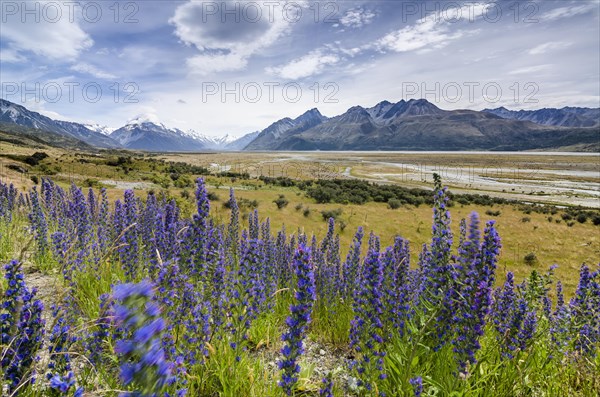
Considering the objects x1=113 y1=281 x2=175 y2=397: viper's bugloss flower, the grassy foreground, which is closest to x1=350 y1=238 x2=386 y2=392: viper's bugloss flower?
the grassy foreground

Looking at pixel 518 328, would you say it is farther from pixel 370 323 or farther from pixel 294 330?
pixel 294 330

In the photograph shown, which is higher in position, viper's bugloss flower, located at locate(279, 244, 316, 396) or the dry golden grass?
viper's bugloss flower, located at locate(279, 244, 316, 396)

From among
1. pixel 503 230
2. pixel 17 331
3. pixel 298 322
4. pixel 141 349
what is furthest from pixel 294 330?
pixel 503 230

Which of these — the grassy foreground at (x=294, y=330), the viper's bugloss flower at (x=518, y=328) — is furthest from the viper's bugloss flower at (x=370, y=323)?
the viper's bugloss flower at (x=518, y=328)

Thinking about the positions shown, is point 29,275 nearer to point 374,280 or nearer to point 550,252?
point 374,280

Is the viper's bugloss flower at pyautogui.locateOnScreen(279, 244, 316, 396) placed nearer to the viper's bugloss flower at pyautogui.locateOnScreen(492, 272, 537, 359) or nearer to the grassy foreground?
the grassy foreground

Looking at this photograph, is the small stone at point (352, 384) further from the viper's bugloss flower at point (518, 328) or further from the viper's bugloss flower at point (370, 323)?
the viper's bugloss flower at point (518, 328)

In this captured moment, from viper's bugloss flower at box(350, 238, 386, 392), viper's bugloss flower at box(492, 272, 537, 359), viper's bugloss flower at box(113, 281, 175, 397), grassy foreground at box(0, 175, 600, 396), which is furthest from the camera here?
viper's bugloss flower at box(492, 272, 537, 359)

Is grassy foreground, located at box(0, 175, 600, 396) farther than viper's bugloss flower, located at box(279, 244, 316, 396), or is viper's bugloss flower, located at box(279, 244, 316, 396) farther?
viper's bugloss flower, located at box(279, 244, 316, 396)

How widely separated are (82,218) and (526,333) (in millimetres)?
8529

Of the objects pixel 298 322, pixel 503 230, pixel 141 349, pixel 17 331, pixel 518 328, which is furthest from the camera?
pixel 503 230

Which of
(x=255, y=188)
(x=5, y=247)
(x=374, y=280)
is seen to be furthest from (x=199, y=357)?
(x=255, y=188)

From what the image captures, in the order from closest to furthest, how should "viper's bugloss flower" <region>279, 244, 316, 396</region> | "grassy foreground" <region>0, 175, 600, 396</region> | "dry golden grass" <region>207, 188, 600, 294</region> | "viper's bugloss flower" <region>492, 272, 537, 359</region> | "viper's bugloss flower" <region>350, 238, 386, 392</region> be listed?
"grassy foreground" <region>0, 175, 600, 396</region> < "viper's bugloss flower" <region>279, 244, 316, 396</region> < "viper's bugloss flower" <region>350, 238, 386, 392</region> < "viper's bugloss flower" <region>492, 272, 537, 359</region> < "dry golden grass" <region>207, 188, 600, 294</region>

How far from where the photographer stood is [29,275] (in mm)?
7066
